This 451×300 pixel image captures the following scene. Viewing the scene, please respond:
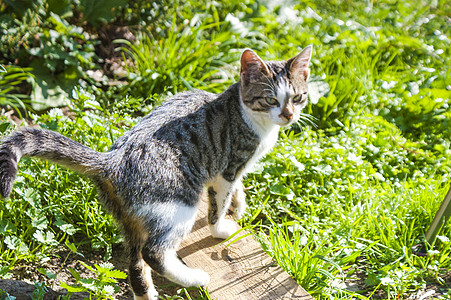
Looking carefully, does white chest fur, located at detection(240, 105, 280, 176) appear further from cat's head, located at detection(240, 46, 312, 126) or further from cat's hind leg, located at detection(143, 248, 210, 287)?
cat's hind leg, located at detection(143, 248, 210, 287)

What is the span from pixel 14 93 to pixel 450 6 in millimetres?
5827

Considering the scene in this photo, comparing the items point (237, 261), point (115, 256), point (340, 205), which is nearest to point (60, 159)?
point (115, 256)

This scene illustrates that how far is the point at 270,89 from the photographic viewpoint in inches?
113

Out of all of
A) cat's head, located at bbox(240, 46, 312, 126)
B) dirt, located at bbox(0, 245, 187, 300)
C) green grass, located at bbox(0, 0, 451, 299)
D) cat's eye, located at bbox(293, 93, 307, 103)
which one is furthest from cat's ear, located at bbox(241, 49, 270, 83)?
dirt, located at bbox(0, 245, 187, 300)

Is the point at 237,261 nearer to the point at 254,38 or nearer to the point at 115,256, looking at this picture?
the point at 115,256

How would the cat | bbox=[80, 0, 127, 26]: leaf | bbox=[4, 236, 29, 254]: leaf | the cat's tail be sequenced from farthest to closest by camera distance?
1. bbox=[80, 0, 127, 26]: leaf
2. bbox=[4, 236, 29, 254]: leaf
3. the cat
4. the cat's tail

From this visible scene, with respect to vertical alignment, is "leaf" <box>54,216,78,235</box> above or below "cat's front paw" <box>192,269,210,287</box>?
below

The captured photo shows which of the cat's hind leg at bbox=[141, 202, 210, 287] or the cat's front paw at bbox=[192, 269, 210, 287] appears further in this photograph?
the cat's front paw at bbox=[192, 269, 210, 287]

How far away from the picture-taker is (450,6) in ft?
21.2

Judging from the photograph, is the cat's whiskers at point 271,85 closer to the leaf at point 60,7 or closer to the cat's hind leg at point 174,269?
the cat's hind leg at point 174,269

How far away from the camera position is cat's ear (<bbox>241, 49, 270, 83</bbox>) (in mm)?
2855

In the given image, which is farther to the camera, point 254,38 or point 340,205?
point 254,38

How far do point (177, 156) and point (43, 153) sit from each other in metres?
0.72

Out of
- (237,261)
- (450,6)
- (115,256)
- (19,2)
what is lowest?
(115,256)
